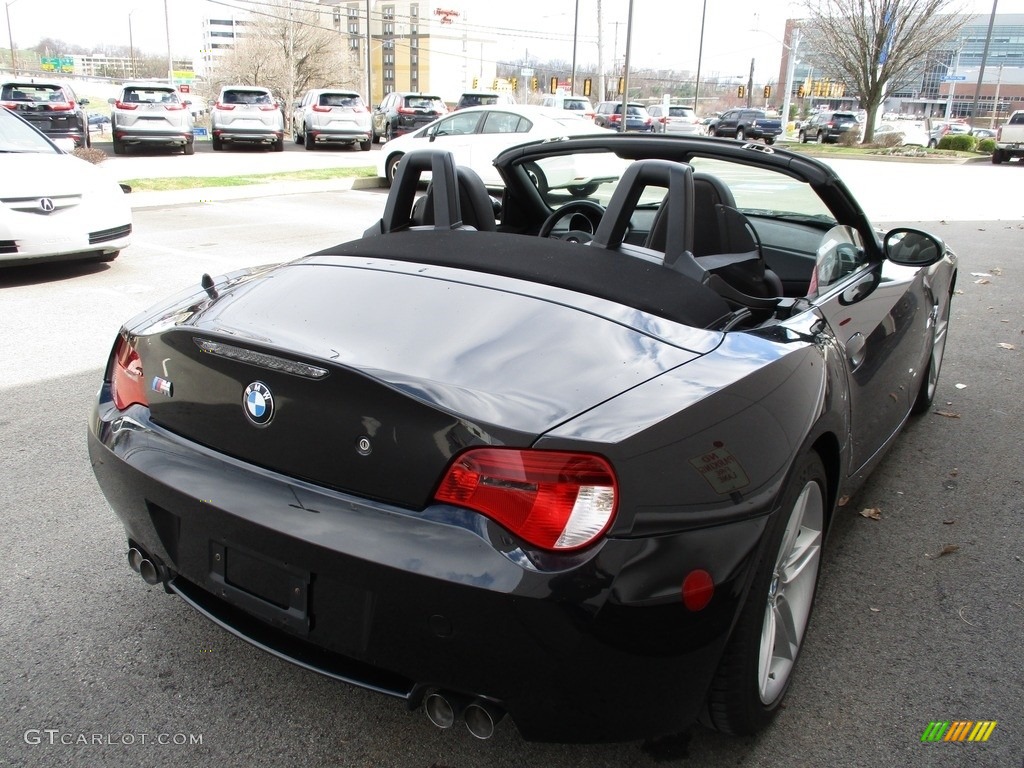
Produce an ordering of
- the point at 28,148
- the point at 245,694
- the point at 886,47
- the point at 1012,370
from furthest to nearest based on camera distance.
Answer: the point at 886,47
the point at 28,148
the point at 1012,370
the point at 245,694

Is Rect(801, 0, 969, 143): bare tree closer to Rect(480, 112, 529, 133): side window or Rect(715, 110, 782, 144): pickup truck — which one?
Rect(715, 110, 782, 144): pickup truck

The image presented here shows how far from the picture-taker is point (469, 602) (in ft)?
5.53

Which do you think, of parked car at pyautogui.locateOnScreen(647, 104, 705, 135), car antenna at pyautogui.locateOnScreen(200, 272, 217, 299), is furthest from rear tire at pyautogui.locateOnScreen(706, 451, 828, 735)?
parked car at pyautogui.locateOnScreen(647, 104, 705, 135)

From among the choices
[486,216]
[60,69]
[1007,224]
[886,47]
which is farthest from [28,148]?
[60,69]

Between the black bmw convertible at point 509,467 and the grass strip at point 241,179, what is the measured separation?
12.7 metres

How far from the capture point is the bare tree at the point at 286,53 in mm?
51625

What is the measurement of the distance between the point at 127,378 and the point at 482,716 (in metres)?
1.37

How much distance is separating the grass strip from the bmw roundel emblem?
12.9 metres

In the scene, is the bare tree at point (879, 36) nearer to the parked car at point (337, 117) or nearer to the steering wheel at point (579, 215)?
the parked car at point (337, 117)

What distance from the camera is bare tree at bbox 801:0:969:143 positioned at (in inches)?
1480

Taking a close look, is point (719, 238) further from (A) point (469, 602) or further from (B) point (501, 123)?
(B) point (501, 123)

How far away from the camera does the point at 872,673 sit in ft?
8.20

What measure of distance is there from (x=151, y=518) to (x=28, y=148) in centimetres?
734

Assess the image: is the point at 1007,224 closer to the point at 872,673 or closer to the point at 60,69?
the point at 872,673
